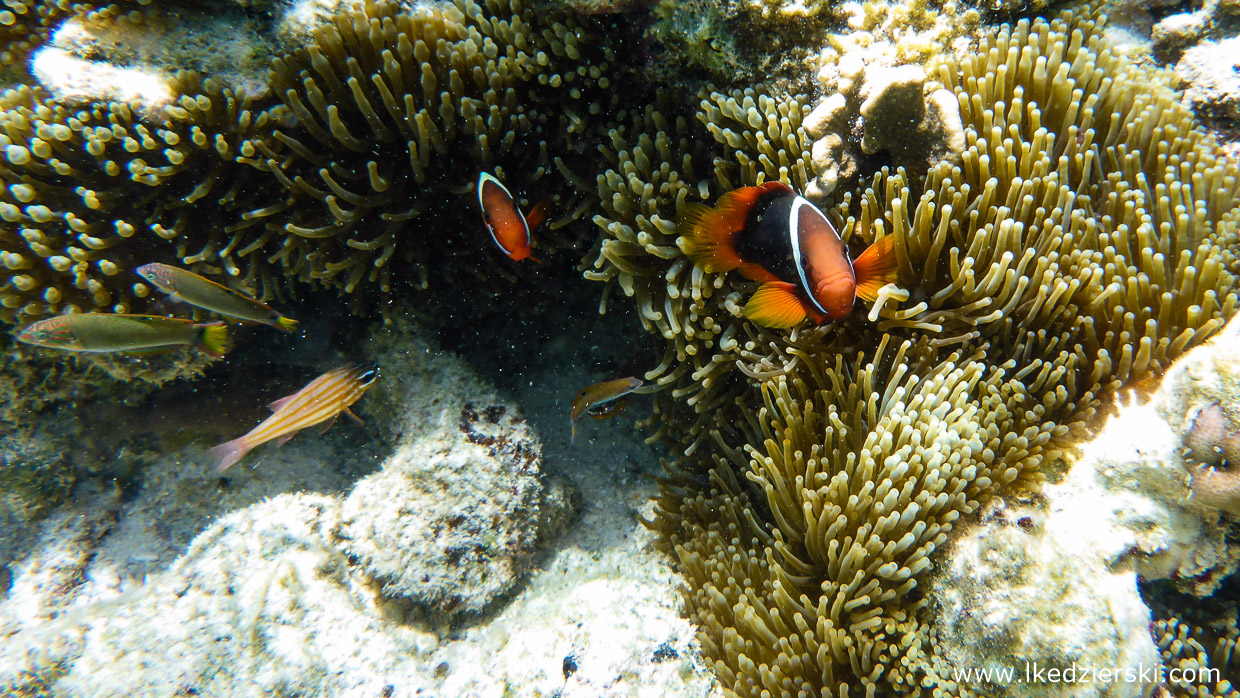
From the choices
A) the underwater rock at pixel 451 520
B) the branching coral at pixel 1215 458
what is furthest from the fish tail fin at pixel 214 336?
the branching coral at pixel 1215 458

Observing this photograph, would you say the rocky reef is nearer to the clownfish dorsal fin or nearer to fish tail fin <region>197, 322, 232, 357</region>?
the clownfish dorsal fin

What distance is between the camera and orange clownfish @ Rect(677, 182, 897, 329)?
6.21 ft

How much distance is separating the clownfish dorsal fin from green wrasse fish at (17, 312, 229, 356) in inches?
95.7

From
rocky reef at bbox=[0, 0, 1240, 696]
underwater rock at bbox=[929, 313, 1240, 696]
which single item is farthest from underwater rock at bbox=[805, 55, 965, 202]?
underwater rock at bbox=[929, 313, 1240, 696]

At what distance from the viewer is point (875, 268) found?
204 centimetres

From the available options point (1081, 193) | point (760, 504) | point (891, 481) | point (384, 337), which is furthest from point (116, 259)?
point (1081, 193)

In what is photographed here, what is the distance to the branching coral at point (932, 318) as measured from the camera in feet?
6.34

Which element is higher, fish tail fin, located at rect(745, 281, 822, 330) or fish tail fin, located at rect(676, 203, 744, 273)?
fish tail fin, located at rect(676, 203, 744, 273)

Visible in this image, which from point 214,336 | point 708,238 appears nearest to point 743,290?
point 708,238

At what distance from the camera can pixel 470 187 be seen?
8.66ft

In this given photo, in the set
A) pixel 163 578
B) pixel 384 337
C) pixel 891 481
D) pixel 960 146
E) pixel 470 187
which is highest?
pixel 960 146

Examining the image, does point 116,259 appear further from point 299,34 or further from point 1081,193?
point 1081,193

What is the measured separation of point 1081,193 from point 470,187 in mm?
2623

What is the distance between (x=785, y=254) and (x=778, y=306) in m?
0.19
